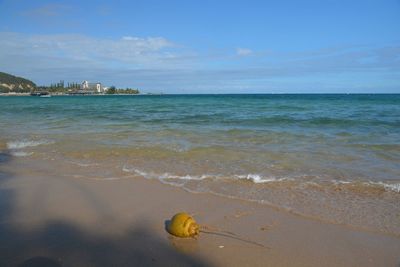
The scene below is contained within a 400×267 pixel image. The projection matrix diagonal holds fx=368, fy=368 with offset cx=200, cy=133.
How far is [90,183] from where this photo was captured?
6.36 metres

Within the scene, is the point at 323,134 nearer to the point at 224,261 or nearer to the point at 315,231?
the point at 315,231

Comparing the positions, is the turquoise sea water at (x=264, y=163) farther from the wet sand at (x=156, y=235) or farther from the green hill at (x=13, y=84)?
the green hill at (x=13, y=84)

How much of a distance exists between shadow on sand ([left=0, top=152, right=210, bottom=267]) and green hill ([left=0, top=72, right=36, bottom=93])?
7590 inches

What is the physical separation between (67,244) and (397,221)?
3.88 meters

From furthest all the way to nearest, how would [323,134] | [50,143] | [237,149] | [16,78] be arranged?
[16,78], [323,134], [50,143], [237,149]

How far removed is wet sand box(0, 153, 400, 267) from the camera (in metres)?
3.49

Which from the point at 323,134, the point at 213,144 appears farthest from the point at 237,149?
the point at 323,134

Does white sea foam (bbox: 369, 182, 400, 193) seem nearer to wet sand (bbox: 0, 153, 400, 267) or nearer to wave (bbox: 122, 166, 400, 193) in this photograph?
wave (bbox: 122, 166, 400, 193)

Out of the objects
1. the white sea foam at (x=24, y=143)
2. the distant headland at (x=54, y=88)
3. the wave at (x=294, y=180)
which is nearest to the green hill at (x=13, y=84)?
the distant headland at (x=54, y=88)

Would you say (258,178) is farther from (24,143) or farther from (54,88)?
(54,88)

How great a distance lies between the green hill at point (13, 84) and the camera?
178 meters

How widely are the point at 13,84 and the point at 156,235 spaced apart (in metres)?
204

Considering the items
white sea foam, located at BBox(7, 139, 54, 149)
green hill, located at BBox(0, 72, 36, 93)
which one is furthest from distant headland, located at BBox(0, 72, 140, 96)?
white sea foam, located at BBox(7, 139, 54, 149)

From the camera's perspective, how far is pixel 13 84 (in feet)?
603
